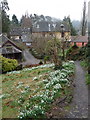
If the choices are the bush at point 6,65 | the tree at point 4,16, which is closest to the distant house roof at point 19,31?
the tree at point 4,16

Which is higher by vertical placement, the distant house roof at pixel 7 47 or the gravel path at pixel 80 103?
the distant house roof at pixel 7 47

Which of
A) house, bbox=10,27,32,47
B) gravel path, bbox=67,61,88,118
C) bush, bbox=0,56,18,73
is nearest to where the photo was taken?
gravel path, bbox=67,61,88,118

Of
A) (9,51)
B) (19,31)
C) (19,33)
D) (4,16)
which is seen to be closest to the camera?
(9,51)

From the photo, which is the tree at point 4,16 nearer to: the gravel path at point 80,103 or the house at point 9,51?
the house at point 9,51

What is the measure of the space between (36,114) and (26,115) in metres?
0.33

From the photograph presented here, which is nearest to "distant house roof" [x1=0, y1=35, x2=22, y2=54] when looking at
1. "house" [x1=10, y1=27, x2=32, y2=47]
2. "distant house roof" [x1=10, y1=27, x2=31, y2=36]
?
"house" [x1=10, y1=27, x2=32, y2=47]

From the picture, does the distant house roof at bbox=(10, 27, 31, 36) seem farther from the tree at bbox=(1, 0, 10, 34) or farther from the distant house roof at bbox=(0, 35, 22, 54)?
the distant house roof at bbox=(0, 35, 22, 54)

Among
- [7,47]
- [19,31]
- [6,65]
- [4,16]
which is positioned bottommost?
[6,65]

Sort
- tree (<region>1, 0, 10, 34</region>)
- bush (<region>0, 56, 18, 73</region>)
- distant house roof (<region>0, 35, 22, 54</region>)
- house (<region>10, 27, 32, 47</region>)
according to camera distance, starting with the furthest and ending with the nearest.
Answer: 1. house (<region>10, 27, 32, 47</region>)
2. tree (<region>1, 0, 10, 34</region>)
3. distant house roof (<region>0, 35, 22, 54</region>)
4. bush (<region>0, 56, 18, 73</region>)

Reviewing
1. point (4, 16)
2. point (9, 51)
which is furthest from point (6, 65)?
point (4, 16)

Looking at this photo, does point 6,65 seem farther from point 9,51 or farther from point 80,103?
point 9,51

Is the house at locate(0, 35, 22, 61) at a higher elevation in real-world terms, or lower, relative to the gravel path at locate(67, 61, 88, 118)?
higher

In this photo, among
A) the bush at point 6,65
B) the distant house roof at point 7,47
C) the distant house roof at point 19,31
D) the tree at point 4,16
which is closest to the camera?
the bush at point 6,65

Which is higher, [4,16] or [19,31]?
[4,16]
